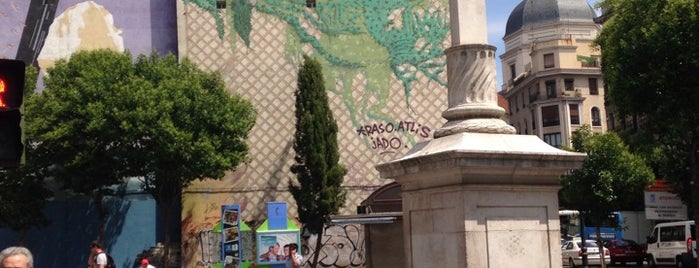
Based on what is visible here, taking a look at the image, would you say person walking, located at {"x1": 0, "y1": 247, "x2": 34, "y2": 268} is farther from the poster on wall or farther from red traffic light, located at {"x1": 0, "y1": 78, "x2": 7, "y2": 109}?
the poster on wall

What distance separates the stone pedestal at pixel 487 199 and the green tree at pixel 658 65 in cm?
1419

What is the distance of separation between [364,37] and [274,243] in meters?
10.2

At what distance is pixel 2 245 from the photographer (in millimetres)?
31266

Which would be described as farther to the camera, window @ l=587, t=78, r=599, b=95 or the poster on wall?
window @ l=587, t=78, r=599, b=95

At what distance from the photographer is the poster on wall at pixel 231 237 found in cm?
2788

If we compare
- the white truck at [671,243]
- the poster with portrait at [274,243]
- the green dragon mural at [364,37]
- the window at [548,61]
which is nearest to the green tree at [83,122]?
the poster with portrait at [274,243]

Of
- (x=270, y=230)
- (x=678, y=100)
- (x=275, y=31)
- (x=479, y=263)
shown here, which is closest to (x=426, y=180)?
(x=479, y=263)

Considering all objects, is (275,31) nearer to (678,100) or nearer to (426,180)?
(678,100)

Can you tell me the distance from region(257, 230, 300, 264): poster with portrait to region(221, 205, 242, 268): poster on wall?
4.61 ft

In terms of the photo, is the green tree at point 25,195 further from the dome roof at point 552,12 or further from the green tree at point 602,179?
the dome roof at point 552,12

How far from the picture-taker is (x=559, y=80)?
224 feet

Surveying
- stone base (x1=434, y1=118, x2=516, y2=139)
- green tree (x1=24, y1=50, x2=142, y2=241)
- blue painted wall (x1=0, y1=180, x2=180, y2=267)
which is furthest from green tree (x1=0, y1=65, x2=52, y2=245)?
stone base (x1=434, y1=118, x2=516, y2=139)

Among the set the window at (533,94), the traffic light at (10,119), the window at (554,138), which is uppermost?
the window at (533,94)

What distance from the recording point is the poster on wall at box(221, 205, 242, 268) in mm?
27875
